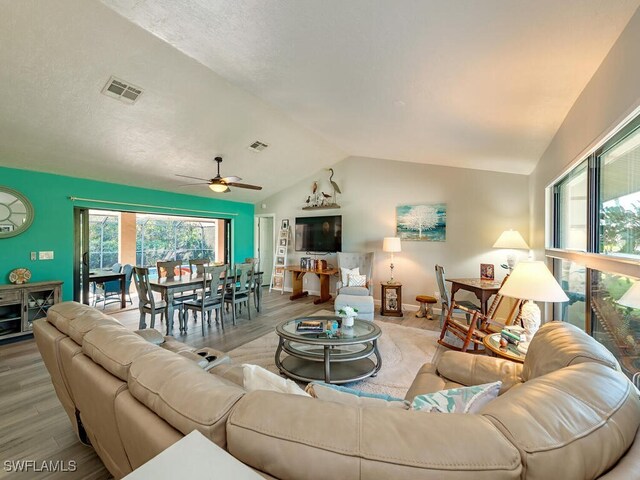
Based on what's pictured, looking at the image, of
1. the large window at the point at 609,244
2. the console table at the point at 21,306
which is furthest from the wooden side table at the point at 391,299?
the console table at the point at 21,306

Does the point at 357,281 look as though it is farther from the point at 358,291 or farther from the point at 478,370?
the point at 478,370

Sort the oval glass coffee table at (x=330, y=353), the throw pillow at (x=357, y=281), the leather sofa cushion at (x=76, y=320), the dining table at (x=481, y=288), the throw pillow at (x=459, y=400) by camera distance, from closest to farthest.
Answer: the throw pillow at (x=459, y=400) < the leather sofa cushion at (x=76, y=320) < the oval glass coffee table at (x=330, y=353) < the dining table at (x=481, y=288) < the throw pillow at (x=357, y=281)

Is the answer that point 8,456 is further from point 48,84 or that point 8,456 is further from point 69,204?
point 69,204

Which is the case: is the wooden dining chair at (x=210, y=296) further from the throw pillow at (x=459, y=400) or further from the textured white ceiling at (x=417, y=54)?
the throw pillow at (x=459, y=400)

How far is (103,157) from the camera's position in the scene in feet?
13.1

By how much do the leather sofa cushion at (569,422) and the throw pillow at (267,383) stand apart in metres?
0.68

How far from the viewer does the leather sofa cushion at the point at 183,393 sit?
0.79m

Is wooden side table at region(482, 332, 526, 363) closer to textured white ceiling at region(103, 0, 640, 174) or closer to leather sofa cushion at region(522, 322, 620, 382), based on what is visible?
leather sofa cushion at region(522, 322, 620, 382)

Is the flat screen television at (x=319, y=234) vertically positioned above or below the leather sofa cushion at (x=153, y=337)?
above

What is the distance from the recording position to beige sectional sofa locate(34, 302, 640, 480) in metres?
0.62

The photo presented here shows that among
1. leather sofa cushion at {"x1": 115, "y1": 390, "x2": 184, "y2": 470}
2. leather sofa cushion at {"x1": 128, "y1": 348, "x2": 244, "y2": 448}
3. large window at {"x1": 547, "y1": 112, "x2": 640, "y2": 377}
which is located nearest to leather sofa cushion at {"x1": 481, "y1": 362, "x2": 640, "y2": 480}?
large window at {"x1": 547, "y1": 112, "x2": 640, "y2": 377}

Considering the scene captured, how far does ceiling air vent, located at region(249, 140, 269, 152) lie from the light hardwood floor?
114 inches

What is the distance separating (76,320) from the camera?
1621mm

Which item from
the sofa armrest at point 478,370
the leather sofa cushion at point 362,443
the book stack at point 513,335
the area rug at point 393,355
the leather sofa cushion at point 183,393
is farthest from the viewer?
the area rug at point 393,355
